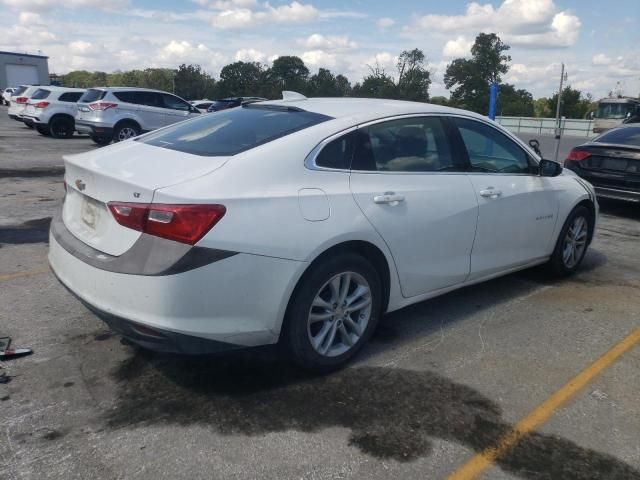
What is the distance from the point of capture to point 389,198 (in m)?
3.66

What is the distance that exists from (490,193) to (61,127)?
19.0 meters

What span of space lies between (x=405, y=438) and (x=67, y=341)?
228 centimetres

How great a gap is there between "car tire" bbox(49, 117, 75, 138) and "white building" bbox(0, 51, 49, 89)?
187 feet

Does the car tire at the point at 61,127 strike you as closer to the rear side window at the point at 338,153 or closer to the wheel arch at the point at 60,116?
the wheel arch at the point at 60,116

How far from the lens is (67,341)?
3.87m

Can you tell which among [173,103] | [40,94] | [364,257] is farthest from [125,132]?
[364,257]

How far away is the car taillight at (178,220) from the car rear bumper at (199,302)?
0.18 metres

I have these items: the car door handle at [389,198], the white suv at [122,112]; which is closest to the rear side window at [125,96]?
the white suv at [122,112]

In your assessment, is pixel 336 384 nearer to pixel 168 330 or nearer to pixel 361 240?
pixel 361 240

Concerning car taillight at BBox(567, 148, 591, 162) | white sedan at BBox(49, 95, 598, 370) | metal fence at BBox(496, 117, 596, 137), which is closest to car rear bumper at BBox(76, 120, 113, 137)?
car taillight at BBox(567, 148, 591, 162)

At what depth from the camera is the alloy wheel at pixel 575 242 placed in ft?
17.8

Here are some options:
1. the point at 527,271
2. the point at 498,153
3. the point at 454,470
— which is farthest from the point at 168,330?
the point at 527,271

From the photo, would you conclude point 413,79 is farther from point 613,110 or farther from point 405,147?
point 405,147

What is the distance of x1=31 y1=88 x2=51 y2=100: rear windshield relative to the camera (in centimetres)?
2017
